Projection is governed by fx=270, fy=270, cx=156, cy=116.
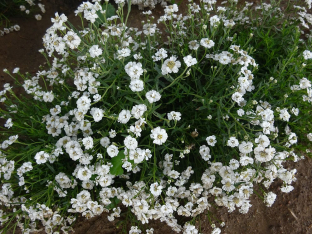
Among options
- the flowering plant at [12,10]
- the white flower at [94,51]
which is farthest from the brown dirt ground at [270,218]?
the flowering plant at [12,10]

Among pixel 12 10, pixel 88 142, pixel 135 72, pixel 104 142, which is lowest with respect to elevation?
pixel 12 10

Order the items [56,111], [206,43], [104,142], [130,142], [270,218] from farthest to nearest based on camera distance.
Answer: [270,218], [56,111], [206,43], [104,142], [130,142]

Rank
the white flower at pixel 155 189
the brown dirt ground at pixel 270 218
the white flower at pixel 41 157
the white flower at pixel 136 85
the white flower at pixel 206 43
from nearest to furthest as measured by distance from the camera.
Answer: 1. the white flower at pixel 136 85
2. the white flower at pixel 155 189
3. the white flower at pixel 41 157
4. the white flower at pixel 206 43
5. the brown dirt ground at pixel 270 218

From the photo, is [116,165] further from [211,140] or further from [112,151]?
[211,140]

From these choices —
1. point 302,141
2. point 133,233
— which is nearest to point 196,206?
point 133,233

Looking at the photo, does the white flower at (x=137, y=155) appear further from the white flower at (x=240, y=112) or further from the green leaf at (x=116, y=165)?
the white flower at (x=240, y=112)

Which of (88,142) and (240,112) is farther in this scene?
(240,112)

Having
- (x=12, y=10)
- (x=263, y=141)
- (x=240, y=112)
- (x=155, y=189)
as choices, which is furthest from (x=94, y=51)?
(x=12, y=10)
